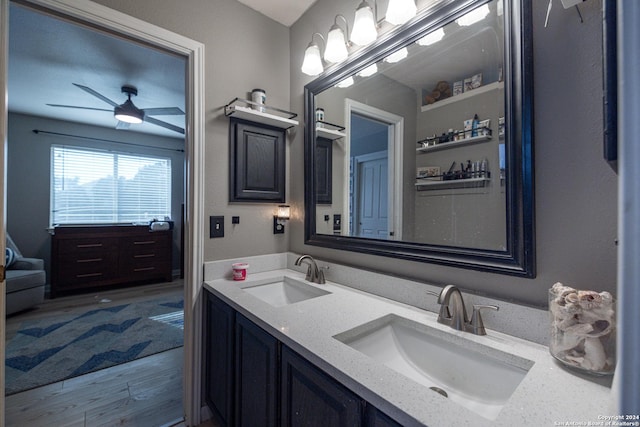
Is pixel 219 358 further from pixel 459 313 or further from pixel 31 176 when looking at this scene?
pixel 31 176

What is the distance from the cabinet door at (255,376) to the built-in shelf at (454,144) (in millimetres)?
979

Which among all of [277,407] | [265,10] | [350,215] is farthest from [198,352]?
[265,10]

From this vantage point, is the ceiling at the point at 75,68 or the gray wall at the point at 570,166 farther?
the ceiling at the point at 75,68

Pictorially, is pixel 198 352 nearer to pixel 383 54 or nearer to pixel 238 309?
pixel 238 309

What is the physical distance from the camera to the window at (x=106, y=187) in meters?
4.05

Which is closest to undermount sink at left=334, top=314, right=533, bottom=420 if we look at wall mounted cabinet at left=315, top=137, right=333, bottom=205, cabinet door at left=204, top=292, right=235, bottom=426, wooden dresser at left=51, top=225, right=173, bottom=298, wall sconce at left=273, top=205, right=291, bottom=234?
cabinet door at left=204, top=292, right=235, bottom=426

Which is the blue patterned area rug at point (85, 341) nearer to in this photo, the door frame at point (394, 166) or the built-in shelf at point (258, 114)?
the built-in shelf at point (258, 114)

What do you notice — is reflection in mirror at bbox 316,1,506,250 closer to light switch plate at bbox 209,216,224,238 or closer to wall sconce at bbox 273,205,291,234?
wall sconce at bbox 273,205,291,234

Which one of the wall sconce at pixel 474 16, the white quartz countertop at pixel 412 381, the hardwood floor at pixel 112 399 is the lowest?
the hardwood floor at pixel 112 399

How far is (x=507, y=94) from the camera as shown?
920 mm

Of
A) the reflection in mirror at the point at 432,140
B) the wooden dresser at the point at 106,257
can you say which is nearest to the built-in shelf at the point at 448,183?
the reflection in mirror at the point at 432,140

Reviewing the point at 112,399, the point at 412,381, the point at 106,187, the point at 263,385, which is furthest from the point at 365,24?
the point at 106,187

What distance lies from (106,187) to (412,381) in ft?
17.1

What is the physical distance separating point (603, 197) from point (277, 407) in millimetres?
1204
